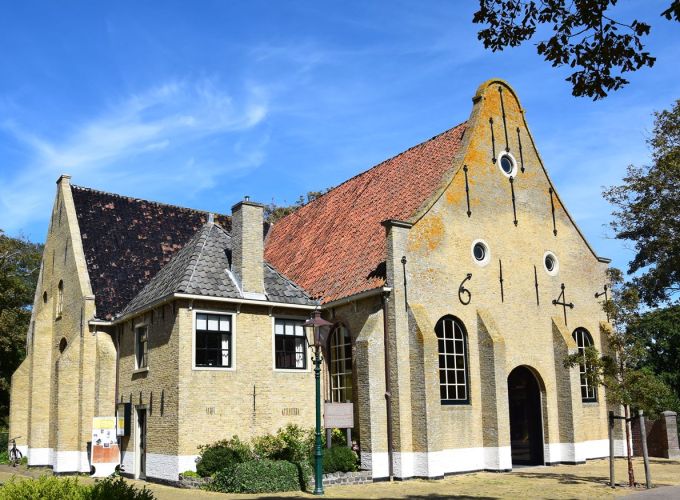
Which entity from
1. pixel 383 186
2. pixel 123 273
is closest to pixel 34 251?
pixel 123 273

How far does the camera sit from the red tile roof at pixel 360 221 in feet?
76.1

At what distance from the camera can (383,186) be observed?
26.9 meters

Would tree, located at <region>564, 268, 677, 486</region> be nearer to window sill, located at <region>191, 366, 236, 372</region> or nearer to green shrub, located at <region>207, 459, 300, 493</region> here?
green shrub, located at <region>207, 459, 300, 493</region>

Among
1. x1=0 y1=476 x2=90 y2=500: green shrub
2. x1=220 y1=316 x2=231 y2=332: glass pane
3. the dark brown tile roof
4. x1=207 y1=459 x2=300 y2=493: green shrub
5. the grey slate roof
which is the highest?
the dark brown tile roof

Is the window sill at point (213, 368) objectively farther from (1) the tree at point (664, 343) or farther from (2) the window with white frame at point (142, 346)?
(1) the tree at point (664, 343)

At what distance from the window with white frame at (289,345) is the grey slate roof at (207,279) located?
81 centimetres

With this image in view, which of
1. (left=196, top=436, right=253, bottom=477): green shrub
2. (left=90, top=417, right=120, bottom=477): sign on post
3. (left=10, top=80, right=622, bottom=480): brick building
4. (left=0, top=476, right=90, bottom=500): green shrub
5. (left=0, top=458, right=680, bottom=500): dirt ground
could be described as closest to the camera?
(left=0, top=476, right=90, bottom=500): green shrub

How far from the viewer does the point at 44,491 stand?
1062 cm

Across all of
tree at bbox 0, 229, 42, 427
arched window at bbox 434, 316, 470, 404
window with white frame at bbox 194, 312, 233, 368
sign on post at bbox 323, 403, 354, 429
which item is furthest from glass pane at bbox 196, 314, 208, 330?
tree at bbox 0, 229, 42, 427

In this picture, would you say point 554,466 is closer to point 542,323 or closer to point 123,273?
point 542,323

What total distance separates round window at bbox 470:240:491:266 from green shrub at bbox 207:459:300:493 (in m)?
9.32

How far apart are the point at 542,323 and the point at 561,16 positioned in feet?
54.1

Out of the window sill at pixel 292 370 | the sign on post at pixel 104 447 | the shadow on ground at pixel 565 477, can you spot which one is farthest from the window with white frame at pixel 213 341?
the shadow on ground at pixel 565 477

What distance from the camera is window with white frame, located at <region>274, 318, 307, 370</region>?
22.7 m
